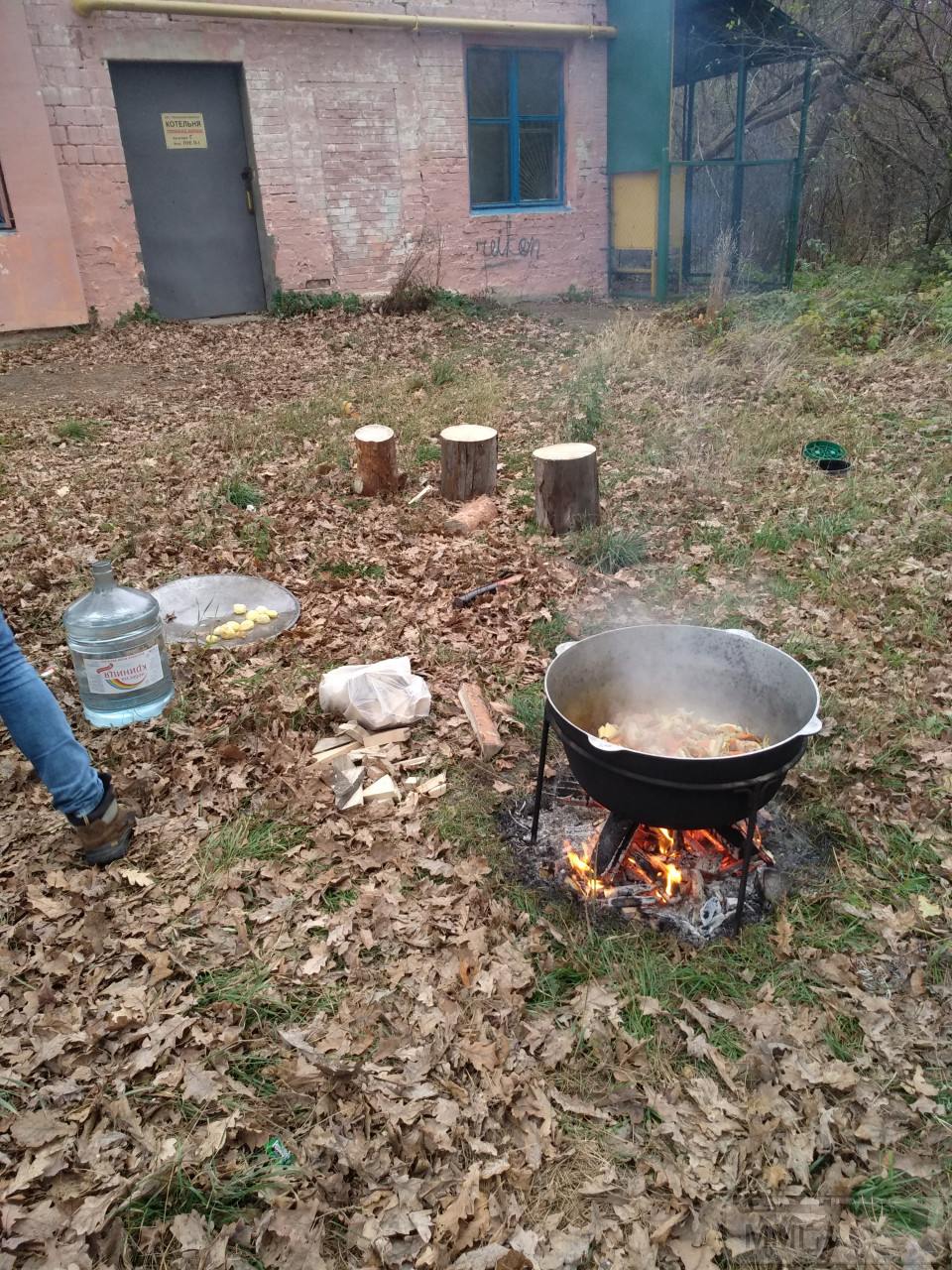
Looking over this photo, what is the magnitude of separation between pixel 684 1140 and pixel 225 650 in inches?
127

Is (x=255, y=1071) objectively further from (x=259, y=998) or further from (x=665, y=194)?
(x=665, y=194)

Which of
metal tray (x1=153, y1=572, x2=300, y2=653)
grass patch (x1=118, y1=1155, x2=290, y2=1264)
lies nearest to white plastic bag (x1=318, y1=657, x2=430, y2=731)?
metal tray (x1=153, y1=572, x2=300, y2=653)

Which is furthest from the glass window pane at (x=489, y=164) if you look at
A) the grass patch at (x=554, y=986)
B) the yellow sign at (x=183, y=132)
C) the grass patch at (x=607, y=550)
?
the grass patch at (x=554, y=986)

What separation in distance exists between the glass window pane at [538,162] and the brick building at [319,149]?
0.03m

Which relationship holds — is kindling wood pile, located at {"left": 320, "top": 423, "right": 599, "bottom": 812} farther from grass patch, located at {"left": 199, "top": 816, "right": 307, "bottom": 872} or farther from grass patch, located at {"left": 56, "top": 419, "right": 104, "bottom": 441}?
grass patch, located at {"left": 56, "top": 419, "right": 104, "bottom": 441}

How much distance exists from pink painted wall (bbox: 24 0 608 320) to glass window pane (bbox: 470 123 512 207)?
517 millimetres

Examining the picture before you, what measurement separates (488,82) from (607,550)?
11.8 meters

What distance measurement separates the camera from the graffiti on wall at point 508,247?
47.0 feet

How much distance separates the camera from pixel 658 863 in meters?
3.11

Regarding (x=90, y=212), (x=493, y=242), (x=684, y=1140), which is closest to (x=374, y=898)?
(x=684, y=1140)

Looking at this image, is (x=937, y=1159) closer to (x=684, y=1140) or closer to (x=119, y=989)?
(x=684, y=1140)

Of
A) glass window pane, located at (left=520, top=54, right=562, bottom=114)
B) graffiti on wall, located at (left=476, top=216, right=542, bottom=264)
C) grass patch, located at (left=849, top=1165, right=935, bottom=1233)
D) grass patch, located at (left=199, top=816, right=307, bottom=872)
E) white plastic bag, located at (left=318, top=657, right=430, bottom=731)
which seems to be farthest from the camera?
graffiti on wall, located at (left=476, top=216, right=542, bottom=264)

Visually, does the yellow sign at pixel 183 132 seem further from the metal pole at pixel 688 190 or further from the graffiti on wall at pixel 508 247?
the metal pole at pixel 688 190

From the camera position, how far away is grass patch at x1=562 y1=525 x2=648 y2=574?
5.53 metres
